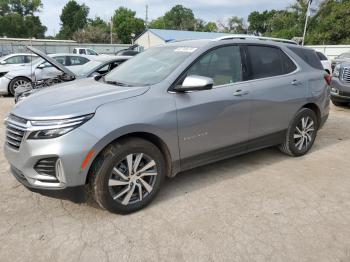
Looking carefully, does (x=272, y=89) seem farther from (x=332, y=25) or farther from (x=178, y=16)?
(x=178, y=16)

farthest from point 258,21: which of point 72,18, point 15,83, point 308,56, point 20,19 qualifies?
point 308,56

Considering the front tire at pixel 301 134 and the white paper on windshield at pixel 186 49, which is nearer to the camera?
the white paper on windshield at pixel 186 49

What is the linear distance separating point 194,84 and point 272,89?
57.6 inches

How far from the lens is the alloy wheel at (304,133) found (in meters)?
4.72

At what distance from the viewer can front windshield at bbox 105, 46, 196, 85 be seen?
3.53 m

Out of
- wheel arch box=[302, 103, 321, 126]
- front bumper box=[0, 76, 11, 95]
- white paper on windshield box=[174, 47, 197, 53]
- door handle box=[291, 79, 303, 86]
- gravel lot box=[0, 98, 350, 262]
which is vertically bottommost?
gravel lot box=[0, 98, 350, 262]

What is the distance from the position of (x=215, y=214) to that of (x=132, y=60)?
237 cm

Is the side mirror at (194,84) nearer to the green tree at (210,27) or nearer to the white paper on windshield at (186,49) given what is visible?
the white paper on windshield at (186,49)

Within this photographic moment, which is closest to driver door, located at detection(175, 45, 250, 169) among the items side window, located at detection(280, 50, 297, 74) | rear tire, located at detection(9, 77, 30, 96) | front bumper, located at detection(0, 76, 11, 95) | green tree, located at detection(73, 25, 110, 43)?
side window, located at detection(280, 50, 297, 74)

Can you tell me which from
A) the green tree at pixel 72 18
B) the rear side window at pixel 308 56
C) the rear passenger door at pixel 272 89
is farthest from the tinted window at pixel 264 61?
the green tree at pixel 72 18

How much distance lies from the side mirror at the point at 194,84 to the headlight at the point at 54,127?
3.56 feet

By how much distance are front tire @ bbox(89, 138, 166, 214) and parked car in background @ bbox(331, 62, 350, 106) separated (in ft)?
22.3

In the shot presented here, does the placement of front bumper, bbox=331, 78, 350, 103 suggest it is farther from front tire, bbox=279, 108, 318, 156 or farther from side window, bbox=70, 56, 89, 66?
side window, bbox=70, 56, 89, 66

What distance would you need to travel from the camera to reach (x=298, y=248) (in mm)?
2736
